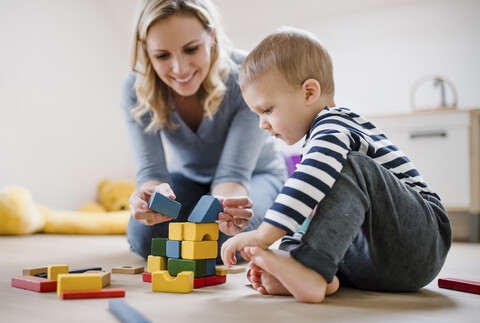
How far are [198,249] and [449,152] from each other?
5.90 ft

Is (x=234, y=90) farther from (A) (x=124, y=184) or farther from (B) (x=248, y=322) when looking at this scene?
(A) (x=124, y=184)

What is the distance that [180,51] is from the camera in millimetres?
1350

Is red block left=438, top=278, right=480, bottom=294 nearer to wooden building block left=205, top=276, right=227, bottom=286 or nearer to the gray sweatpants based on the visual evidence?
the gray sweatpants

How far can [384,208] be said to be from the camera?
0.87 m

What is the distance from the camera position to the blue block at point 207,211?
3.22ft

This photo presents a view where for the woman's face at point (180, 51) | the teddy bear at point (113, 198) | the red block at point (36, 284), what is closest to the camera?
the red block at point (36, 284)

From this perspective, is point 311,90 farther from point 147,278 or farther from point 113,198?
point 113,198

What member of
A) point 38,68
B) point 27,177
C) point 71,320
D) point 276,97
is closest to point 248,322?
point 71,320

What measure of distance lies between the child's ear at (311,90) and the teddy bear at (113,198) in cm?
204

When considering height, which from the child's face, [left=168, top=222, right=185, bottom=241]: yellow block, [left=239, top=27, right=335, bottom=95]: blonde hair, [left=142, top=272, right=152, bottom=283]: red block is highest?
[left=239, top=27, right=335, bottom=95]: blonde hair

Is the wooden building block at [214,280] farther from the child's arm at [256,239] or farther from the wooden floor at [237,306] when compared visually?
the child's arm at [256,239]

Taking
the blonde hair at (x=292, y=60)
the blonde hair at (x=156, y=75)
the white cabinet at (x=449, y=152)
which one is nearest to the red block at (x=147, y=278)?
the blonde hair at (x=292, y=60)

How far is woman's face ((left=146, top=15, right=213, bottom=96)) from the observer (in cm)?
133

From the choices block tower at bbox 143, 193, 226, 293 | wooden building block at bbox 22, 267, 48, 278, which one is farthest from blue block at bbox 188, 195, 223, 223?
wooden building block at bbox 22, 267, 48, 278
